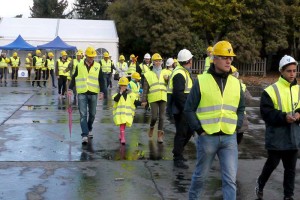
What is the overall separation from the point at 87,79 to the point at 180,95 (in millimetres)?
2738

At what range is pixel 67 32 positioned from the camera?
133 feet

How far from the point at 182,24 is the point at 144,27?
3.13 metres

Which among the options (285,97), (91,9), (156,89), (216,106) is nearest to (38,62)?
(156,89)

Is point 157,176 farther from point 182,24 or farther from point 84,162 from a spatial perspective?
point 182,24

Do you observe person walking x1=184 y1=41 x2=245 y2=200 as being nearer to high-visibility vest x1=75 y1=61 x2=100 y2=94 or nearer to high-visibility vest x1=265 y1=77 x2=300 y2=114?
high-visibility vest x1=265 y1=77 x2=300 y2=114

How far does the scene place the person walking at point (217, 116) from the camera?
5336mm

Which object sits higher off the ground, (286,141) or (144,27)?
(144,27)

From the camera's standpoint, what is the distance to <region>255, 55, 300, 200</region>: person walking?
6.05 meters

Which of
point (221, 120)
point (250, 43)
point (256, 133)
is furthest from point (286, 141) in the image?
point (250, 43)

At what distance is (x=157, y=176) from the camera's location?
7379 mm

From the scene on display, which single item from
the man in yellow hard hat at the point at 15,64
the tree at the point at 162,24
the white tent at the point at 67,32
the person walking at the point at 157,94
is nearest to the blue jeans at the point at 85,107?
the person walking at the point at 157,94

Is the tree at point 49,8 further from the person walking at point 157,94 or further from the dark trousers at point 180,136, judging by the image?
the dark trousers at point 180,136

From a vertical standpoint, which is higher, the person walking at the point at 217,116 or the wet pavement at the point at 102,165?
the person walking at the point at 217,116

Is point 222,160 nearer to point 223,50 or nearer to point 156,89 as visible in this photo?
point 223,50
